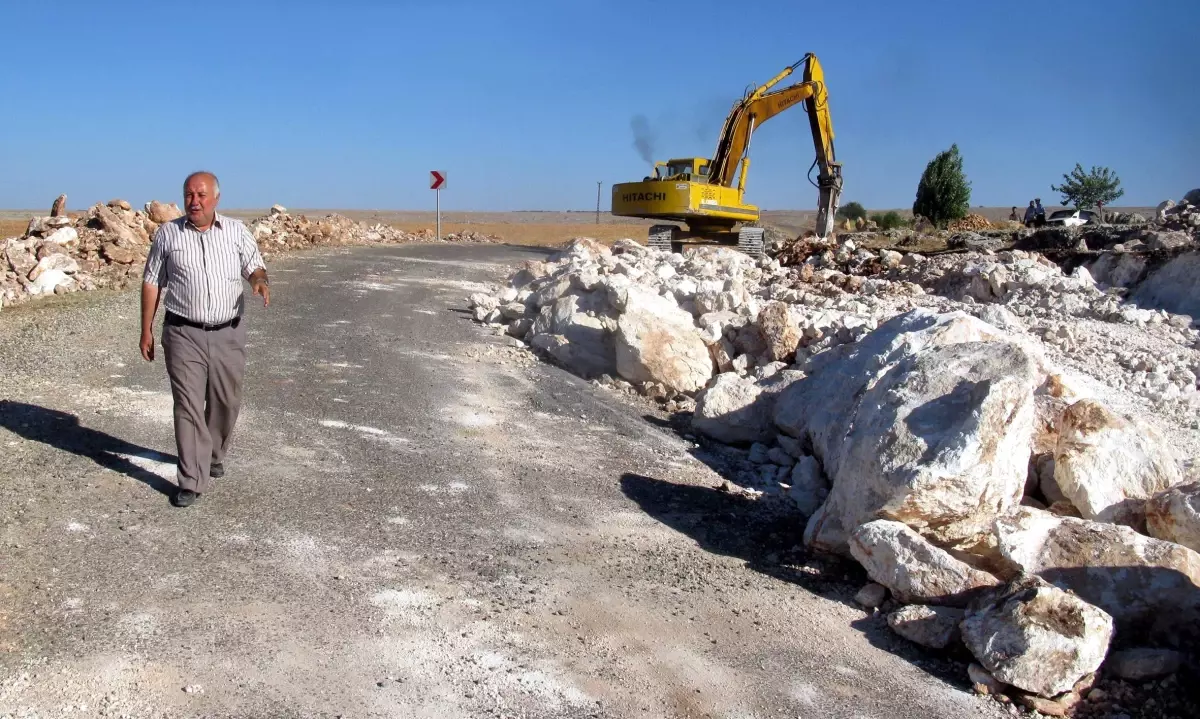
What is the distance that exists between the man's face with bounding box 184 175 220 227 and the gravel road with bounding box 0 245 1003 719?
54.9 inches

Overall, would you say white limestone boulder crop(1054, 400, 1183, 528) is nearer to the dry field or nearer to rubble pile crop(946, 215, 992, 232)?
the dry field

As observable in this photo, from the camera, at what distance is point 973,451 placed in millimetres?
4520

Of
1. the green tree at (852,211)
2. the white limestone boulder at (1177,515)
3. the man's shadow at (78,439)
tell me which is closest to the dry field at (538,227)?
the green tree at (852,211)

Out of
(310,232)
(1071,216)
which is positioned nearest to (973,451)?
(310,232)

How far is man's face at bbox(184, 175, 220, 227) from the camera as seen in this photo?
4.75m

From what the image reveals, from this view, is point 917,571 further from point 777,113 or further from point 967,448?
point 777,113

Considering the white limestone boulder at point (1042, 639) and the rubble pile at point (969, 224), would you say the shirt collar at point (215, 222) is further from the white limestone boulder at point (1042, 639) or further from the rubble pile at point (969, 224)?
the rubble pile at point (969, 224)

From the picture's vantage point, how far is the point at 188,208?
4.77 metres

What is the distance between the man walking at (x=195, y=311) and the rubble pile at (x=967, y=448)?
3.12 metres

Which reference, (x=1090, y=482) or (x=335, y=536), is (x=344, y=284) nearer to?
(x=335, y=536)

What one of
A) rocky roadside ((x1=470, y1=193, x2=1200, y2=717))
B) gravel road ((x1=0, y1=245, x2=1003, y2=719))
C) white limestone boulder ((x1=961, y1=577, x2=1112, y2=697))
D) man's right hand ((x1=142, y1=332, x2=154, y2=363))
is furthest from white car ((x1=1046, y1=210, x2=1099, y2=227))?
man's right hand ((x1=142, y1=332, x2=154, y2=363))

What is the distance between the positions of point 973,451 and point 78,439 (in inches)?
194

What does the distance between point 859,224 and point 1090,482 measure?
3319 centimetres

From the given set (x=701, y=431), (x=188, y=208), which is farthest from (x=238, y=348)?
(x=701, y=431)
